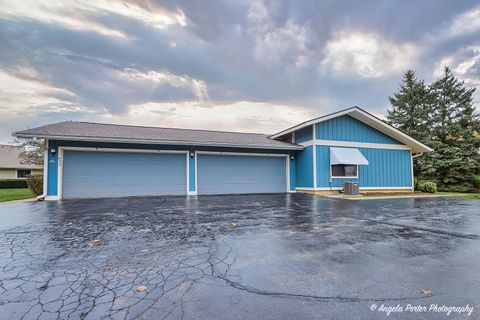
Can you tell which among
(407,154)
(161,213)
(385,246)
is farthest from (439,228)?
(407,154)

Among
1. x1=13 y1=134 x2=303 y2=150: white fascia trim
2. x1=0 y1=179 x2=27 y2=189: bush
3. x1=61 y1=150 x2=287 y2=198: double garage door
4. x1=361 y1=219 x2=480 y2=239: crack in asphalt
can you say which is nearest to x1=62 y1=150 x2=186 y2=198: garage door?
x1=61 y1=150 x2=287 y2=198: double garage door

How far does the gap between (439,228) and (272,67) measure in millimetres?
10663

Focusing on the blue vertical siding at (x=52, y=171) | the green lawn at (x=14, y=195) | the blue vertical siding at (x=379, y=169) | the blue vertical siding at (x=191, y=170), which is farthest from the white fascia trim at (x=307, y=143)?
the green lawn at (x=14, y=195)

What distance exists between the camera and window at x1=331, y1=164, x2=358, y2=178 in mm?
12523

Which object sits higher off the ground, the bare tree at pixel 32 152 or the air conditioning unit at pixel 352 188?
the bare tree at pixel 32 152

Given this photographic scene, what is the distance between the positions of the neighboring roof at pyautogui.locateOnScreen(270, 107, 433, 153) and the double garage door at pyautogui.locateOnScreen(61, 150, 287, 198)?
8.66ft

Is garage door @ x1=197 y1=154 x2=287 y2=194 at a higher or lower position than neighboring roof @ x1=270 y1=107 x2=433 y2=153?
lower

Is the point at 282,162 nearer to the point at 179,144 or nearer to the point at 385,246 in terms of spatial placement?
the point at 179,144

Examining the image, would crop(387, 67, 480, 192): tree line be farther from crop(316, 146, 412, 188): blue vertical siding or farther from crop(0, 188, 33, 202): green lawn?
crop(0, 188, 33, 202): green lawn

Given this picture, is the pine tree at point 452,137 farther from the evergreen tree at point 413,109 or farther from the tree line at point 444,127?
the evergreen tree at point 413,109

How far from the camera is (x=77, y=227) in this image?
4711 millimetres

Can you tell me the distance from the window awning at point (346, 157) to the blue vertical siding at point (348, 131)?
0.71 metres

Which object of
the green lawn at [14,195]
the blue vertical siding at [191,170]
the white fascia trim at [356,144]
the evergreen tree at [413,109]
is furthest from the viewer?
the evergreen tree at [413,109]

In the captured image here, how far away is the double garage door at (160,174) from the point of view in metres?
10.1
